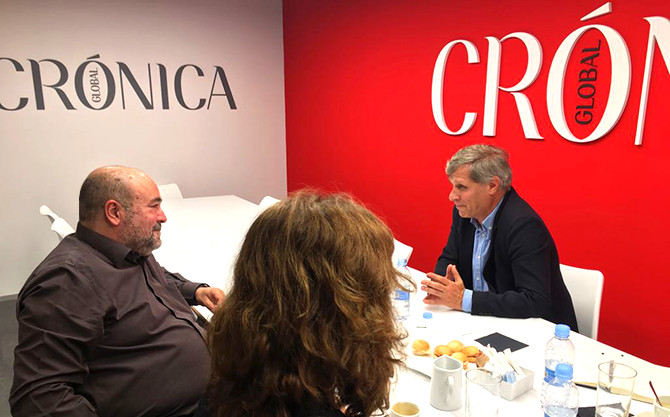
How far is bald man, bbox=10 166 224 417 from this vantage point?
4.54 ft

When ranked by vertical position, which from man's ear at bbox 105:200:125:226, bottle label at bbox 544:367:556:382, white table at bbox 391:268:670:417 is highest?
man's ear at bbox 105:200:125:226

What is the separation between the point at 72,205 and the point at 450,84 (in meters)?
3.54

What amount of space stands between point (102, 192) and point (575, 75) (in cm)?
251

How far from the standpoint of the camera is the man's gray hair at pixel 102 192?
174 cm

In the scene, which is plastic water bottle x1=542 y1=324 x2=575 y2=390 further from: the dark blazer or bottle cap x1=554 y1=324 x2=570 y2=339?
the dark blazer

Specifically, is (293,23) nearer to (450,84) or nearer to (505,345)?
(450,84)

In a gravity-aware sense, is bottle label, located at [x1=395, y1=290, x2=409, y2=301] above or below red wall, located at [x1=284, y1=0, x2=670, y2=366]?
below

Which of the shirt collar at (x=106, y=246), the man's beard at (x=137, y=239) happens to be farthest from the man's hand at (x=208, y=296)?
the shirt collar at (x=106, y=246)


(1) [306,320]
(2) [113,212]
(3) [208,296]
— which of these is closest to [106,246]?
(2) [113,212]

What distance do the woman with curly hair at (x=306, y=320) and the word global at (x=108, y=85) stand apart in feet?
13.7

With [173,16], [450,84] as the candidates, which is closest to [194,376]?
[450,84]

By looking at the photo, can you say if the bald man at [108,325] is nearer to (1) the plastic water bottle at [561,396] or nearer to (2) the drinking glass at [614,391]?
(1) the plastic water bottle at [561,396]

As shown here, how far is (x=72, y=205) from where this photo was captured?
4.53 meters

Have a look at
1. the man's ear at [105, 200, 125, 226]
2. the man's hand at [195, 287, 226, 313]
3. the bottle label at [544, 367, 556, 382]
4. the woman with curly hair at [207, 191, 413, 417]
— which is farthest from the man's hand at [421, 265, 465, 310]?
the man's ear at [105, 200, 125, 226]
